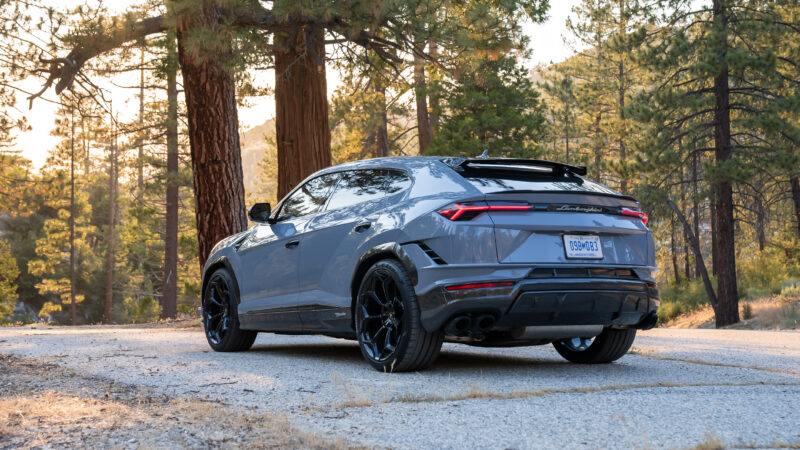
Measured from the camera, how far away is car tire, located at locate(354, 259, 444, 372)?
6.00 metres

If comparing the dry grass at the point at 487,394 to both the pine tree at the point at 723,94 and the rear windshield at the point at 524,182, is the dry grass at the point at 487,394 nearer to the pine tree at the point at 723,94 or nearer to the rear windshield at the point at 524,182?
the rear windshield at the point at 524,182

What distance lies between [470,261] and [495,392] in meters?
0.95

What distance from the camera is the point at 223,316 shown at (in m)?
8.63

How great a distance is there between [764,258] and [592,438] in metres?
31.5

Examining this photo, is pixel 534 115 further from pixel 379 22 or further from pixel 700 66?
pixel 379 22

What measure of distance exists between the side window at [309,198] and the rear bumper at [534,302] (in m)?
2.01

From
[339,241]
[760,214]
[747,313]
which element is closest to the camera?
[339,241]

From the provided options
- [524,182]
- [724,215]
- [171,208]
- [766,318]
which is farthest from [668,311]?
[524,182]

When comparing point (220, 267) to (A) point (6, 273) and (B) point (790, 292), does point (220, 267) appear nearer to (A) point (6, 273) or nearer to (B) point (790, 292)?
(B) point (790, 292)

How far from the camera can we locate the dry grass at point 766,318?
69.1ft

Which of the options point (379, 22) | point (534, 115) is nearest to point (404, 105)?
point (534, 115)

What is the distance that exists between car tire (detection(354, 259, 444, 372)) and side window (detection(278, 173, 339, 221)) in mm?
1343

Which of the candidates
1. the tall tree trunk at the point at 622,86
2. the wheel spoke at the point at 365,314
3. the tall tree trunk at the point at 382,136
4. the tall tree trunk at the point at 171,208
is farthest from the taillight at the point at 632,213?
the tall tree trunk at the point at 171,208

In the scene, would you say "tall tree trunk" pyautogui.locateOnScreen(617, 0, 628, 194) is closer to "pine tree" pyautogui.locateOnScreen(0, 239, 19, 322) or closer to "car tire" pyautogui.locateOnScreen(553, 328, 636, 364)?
"car tire" pyautogui.locateOnScreen(553, 328, 636, 364)
